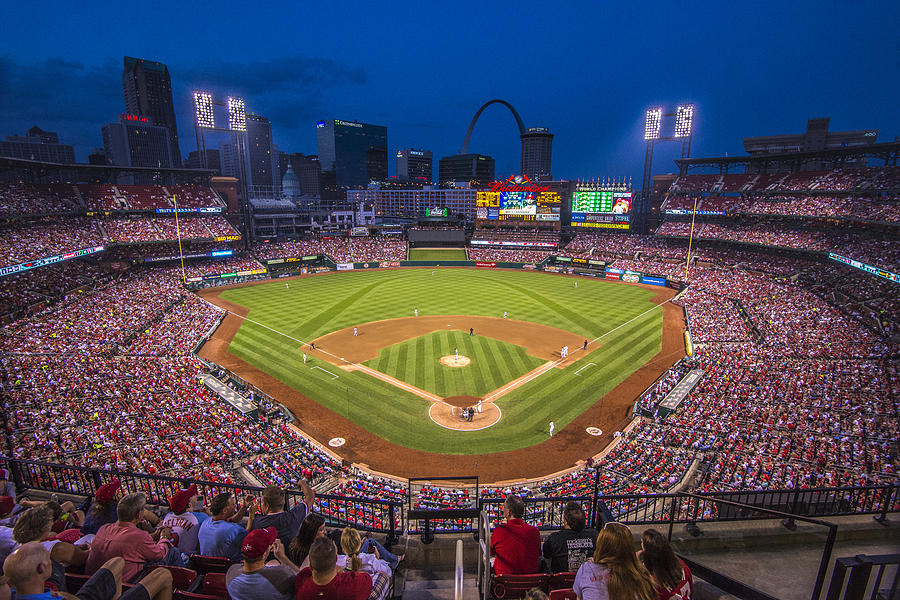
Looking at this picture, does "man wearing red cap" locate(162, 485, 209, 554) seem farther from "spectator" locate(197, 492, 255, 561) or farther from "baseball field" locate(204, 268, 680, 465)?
"baseball field" locate(204, 268, 680, 465)

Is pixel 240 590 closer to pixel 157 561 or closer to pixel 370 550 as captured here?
pixel 157 561

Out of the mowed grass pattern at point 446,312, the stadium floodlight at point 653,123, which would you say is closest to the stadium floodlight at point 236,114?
the mowed grass pattern at point 446,312

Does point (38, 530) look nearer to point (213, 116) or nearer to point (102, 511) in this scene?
point (102, 511)

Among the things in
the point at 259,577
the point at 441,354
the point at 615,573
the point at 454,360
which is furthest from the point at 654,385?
the point at 259,577

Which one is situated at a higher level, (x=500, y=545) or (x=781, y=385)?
(x=500, y=545)

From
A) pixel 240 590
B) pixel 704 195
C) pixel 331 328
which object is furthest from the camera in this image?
pixel 704 195

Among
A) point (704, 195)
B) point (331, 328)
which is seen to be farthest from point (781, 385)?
point (704, 195)

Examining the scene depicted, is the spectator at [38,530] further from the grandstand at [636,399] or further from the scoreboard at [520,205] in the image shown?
the scoreboard at [520,205]
